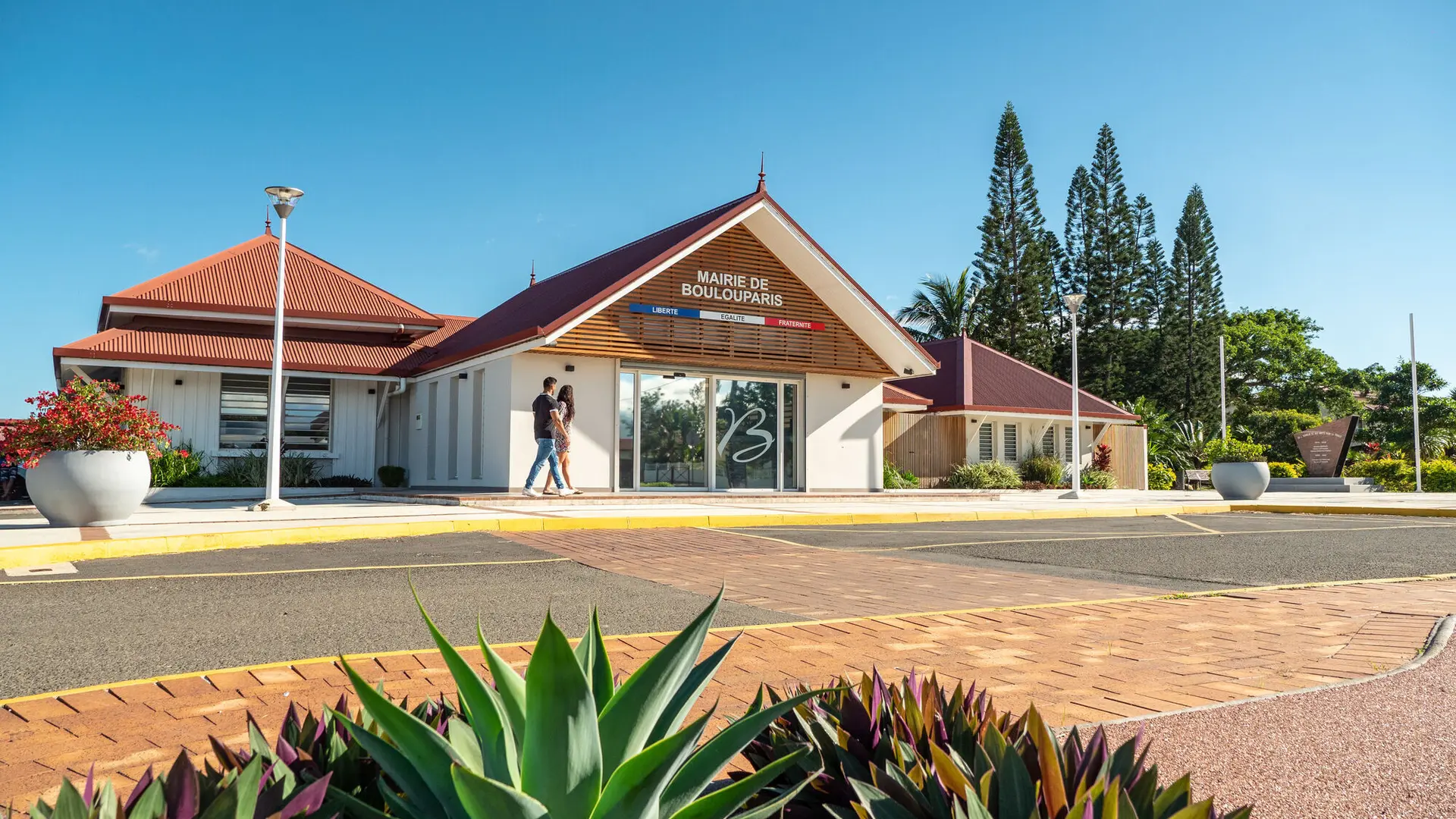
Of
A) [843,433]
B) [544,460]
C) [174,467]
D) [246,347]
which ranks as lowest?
[174,467]

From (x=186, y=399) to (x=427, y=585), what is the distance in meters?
16.7

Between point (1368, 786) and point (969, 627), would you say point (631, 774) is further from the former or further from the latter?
point (969, 627)

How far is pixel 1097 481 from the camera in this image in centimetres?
3055

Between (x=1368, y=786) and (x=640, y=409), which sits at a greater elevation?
(x=640, y=409)

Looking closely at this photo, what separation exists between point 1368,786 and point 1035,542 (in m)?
8.12

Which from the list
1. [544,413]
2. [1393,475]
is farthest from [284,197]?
[1393,475]

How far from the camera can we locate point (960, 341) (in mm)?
32469

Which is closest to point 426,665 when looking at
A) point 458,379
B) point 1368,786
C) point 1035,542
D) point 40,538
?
point 1368,786

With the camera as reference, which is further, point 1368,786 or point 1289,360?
point 1289,360

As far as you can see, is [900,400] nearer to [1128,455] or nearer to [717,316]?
[717,316]

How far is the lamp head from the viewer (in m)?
13.7

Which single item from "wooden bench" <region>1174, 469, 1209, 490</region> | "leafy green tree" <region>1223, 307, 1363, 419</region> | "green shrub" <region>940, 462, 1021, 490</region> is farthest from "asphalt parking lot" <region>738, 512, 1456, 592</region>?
"leafy green tree" <region>1223, 307, 1363, 419</region>

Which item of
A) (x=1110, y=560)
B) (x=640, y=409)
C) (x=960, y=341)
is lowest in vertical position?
(x=1110, y=560)

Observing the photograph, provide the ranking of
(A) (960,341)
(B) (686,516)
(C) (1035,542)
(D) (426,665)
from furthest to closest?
(A) (960,341) < (B) (686,516) < (C) (1035,542) < (D) (426,665)
